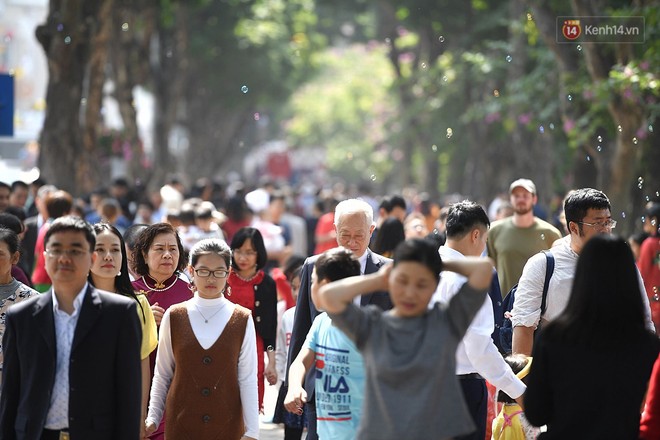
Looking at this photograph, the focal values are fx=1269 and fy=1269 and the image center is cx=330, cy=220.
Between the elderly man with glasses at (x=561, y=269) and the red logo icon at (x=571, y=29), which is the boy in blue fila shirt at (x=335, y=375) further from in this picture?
the red logo icon at (x=571, y=29)

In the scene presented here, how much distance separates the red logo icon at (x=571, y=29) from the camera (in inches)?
607

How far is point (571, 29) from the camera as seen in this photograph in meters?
15.7

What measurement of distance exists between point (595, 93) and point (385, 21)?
23.6 metres

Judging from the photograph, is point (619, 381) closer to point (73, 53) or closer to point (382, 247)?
point (382, 247)

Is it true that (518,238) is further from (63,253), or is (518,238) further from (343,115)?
(343,115)

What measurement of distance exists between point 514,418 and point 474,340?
0.95m

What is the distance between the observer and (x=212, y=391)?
6.43m

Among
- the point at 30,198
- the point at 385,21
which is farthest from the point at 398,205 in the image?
the point at 385,21

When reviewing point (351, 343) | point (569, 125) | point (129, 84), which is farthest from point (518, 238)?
point (129, 84)

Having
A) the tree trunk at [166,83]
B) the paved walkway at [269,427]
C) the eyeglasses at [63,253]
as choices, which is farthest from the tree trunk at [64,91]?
the eyeglasses at [63,253]

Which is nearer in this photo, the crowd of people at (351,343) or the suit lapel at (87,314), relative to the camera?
the crowd of people at (351,343)
